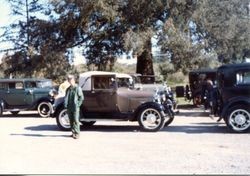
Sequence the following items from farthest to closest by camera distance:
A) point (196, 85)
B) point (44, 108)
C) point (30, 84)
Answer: point (196, 85) → point (30, 84) → point (44, 108)

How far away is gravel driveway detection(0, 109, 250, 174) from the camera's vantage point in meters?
8.92

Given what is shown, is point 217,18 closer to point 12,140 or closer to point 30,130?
point 30,130

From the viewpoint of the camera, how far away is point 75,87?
1362 cm

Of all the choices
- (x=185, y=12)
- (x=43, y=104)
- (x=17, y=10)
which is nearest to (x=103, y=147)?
(x=43, y=104)

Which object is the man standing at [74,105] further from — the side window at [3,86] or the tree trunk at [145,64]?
the tree trunk at [145,64]

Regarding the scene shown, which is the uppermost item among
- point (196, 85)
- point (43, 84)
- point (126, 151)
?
point (43, 84)

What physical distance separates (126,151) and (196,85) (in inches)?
593

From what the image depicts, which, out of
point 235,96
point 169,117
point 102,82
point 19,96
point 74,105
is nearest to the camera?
point 74,105

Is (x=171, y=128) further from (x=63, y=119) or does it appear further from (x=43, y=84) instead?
(x=43, y=84)

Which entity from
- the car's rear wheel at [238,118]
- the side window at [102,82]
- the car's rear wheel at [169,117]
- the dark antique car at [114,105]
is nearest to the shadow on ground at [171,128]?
the car's rear wheel at [169,117]

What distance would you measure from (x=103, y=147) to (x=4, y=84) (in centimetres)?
1193

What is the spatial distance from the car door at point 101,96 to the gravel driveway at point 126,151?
0.69m

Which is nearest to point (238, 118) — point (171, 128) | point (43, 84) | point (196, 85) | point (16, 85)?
point (171, 128)

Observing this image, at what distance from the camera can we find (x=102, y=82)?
15438 millimetres
